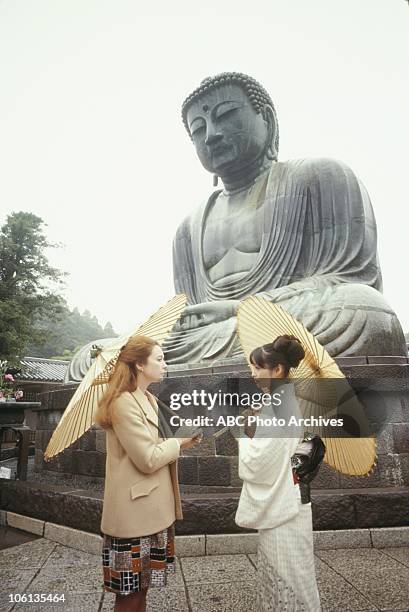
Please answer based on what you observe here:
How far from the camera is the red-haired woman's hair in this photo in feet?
5.31

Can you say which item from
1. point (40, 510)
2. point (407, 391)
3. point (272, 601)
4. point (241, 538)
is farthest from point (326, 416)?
point (40, 510)

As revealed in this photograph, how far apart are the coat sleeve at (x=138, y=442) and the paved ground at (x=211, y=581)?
98cm

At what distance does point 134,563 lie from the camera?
1.54 metres

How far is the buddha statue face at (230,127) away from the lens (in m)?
6.14

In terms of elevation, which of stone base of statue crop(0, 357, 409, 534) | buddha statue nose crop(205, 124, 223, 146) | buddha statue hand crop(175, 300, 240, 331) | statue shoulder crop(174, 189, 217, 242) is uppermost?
buddha statue nose crop(205, 124, 223, 146)

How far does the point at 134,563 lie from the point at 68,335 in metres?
32.5

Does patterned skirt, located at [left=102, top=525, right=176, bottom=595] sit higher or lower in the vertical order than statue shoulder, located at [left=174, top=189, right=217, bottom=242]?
lower

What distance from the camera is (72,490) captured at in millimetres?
3357

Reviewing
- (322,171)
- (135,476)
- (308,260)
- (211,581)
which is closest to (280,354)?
(135,476)

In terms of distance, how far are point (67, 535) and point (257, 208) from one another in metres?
4.58

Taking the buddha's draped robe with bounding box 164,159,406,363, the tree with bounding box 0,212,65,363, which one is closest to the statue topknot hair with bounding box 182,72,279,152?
the buddha's draped robe with bounding box 164,159,406,363

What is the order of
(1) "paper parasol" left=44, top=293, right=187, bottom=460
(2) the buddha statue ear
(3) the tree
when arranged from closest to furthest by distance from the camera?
(1) "paper parasol" left=44, top=293, right=187, bottom=460, (2) the buddha statue ear, (3) the tree

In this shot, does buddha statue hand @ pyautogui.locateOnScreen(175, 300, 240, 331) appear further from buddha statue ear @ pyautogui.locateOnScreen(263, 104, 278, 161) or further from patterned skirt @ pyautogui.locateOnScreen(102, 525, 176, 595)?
patterned skirt @ pyautogui.locateOnScreen(102, 525, 176, 595)

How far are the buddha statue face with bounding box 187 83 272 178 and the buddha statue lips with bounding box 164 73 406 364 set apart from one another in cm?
1
